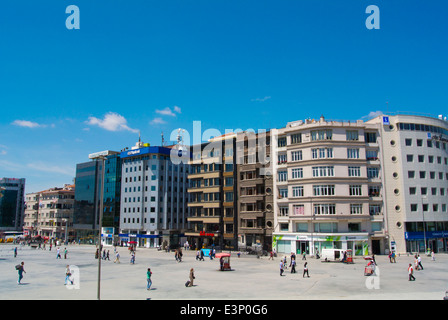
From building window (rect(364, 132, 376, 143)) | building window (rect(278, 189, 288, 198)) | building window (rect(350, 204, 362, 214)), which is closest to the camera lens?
building window (rect(350, 204, 362, 214))

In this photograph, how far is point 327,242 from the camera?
6259 centimetres

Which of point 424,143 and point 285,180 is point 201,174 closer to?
point 285,180

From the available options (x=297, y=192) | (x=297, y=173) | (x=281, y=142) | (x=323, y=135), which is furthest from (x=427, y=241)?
(x=281, y=142)

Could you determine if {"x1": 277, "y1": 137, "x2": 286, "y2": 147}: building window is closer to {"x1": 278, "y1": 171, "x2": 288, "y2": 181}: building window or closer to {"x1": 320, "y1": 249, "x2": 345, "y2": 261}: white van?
{"x1": 278, "y1": 171, "x2": 288, "y2": 181}: building window

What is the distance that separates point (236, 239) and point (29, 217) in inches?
4424

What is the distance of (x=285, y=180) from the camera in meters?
69.1

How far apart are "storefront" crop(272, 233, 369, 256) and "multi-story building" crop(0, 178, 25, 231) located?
479ft

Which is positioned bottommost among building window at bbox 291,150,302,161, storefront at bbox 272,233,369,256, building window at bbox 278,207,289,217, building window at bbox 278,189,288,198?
storefront at bbox 272,233,369,256

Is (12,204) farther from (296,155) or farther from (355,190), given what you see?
(355,190)

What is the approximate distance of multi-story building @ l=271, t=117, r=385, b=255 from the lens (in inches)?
2462

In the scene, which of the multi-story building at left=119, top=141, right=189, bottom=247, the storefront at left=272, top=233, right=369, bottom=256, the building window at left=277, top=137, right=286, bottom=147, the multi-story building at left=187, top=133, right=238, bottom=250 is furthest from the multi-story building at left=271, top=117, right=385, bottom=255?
the multi-story building at left=119, top=141, right=189, bottom=247

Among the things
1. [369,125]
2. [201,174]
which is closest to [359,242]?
[369,125]

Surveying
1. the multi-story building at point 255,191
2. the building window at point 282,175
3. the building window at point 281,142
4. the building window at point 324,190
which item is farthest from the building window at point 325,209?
the building window at point 281,142
